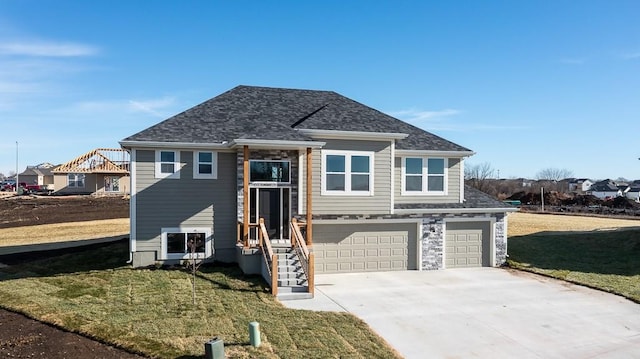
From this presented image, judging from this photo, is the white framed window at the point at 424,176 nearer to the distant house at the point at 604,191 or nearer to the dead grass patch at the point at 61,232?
the dead grass patch at the point at 61,232

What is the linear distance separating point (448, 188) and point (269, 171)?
24.0 ft

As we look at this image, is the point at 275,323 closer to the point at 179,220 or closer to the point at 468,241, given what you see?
the point at 179,220

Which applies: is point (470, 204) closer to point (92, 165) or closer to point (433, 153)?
point (433, 153)

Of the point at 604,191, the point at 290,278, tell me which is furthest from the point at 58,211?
the point at 604,191

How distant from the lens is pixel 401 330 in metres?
10.1

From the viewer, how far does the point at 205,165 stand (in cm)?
1602

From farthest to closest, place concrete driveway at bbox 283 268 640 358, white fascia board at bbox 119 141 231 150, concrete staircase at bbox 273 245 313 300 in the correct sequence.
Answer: white fascia board at bbox 119 141 231 150 < concrete staircase at bbox 273 245 313 300 < concrete driveway at bbox 283 268 640 358

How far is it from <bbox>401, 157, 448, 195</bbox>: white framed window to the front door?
4788 mm

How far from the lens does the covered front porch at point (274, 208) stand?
47.6 ft

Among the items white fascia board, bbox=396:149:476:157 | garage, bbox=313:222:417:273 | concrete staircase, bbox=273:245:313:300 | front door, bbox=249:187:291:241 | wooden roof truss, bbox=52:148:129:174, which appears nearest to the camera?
concrete staircase, bbox=273:245:313:300

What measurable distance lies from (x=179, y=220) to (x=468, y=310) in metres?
9.73

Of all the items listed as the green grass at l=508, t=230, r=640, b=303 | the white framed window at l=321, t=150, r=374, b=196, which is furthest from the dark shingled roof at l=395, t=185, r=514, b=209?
the green grass at l=508, t=230, r=640, b=303

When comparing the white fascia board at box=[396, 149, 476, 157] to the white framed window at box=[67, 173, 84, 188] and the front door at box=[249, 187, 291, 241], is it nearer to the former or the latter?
the front door at box=[249, 187, 291, 241]

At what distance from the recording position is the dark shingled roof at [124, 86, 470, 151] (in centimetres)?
1579
